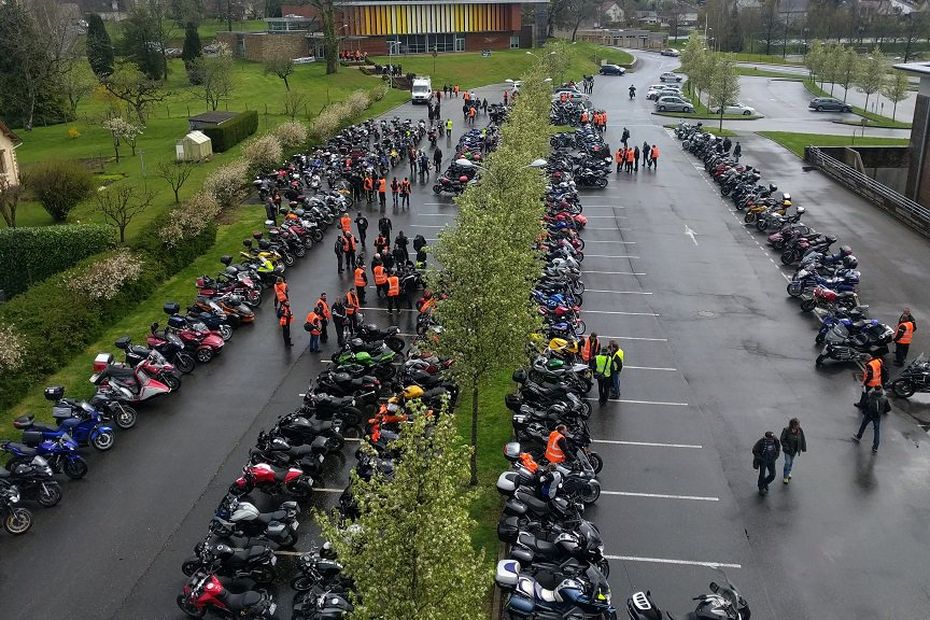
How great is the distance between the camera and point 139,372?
17594 mm

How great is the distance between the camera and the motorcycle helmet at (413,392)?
52.2 ft

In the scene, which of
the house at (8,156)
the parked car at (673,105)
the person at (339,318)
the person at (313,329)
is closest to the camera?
the person at (313,329)

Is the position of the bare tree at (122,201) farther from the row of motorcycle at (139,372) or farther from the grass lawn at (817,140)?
the grass lawn at (817,140)

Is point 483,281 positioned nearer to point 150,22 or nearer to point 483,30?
point 150,22

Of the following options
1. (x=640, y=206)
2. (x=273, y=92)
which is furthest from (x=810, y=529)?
(x=273, y=92)

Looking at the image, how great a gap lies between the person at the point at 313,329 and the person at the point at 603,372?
742 cm

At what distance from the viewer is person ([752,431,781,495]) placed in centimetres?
1422

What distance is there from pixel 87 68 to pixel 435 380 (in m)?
54.7

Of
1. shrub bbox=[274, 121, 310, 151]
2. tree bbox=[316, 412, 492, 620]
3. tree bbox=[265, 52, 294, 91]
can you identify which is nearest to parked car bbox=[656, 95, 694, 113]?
tree bbox=[265, 52, 294, 91]

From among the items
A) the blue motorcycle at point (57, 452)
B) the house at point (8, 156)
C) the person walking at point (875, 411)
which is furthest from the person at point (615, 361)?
the house at point (8, 156)

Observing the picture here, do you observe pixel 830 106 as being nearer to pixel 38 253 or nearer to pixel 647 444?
pixel 647 444

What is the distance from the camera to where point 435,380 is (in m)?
16.9

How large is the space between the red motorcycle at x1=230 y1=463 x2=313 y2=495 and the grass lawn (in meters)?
41.9

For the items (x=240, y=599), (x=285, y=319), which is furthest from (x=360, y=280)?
(x=240, y=599)
